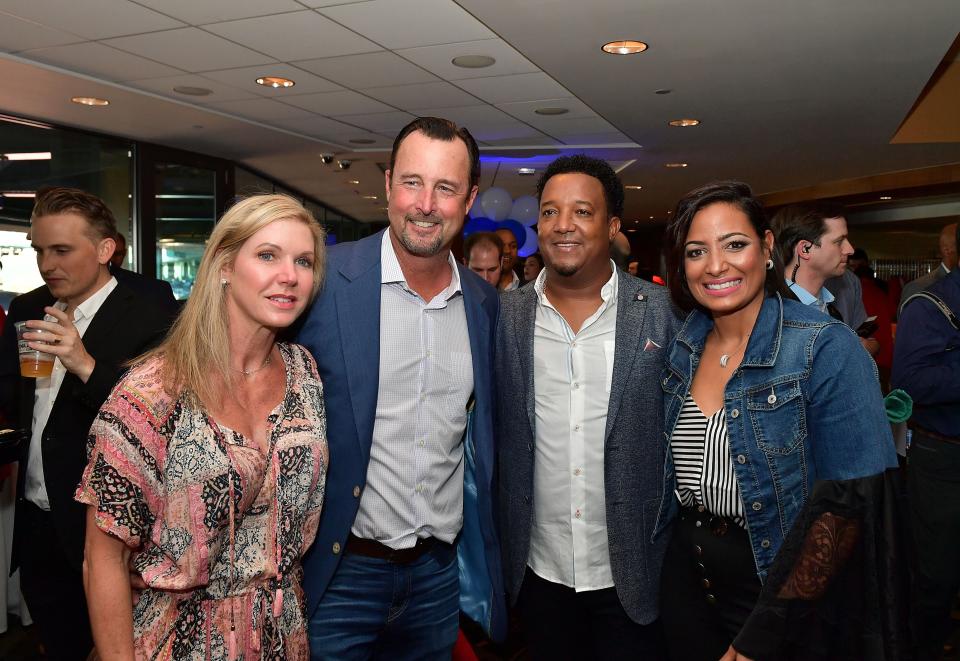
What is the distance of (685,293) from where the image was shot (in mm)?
2033

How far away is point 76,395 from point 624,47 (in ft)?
13.7

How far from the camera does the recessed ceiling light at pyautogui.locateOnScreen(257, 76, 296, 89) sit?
583 cm

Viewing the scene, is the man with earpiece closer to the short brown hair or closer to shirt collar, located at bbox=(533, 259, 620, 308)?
shirt collar, located at bbox=(533, 259, 620, 308)

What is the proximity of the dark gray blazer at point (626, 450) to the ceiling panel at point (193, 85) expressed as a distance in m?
4.85

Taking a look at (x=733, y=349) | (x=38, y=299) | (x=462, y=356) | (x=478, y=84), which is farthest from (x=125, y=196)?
(x=733, y=349)

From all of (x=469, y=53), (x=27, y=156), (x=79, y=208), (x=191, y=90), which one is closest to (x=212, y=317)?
(x=79, y=208)

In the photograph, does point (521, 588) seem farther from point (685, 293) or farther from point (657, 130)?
point (657, 130)

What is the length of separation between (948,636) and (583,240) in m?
3.10

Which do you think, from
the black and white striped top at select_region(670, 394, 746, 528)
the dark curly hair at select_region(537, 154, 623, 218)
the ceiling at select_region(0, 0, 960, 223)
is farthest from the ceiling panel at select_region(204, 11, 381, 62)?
the black and white striped top at select_region(670, 394, 746, 528)

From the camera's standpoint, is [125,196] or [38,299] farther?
[125,196]

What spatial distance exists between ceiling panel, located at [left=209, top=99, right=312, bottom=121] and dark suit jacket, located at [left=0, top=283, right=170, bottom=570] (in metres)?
4.40

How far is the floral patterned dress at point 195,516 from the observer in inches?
59.3

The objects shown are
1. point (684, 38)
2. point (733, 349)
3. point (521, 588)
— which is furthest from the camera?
point (684, 38)

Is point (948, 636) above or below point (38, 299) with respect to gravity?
below
